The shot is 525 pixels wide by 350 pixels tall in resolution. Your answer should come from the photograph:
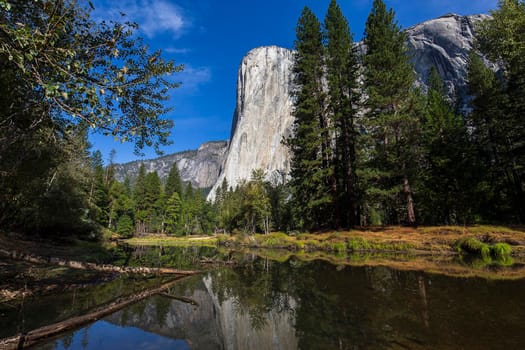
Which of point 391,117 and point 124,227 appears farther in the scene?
point 124,227

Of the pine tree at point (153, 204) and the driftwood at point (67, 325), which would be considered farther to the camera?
A: the pine tree at point (153, 204)

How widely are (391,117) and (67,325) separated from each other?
21605mm

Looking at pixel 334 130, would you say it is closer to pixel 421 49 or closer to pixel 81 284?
pixel 81 284

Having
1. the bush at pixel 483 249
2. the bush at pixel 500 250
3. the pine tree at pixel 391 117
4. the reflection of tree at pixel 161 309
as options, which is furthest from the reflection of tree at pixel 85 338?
the pine tree at pixel 391 117

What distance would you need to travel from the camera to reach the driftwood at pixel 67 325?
146 inches

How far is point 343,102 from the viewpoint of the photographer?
925 inches

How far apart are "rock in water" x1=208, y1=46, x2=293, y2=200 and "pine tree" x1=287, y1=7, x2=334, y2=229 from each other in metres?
83.8

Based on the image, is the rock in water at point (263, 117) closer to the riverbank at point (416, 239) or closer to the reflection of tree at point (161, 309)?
the riverbank at point (416, 239)

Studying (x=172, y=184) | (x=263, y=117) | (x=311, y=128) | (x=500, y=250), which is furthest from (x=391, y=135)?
(x=263, y=117)

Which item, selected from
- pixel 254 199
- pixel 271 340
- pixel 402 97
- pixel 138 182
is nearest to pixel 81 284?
pixel 271 340

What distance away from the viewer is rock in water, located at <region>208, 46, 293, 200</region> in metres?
115

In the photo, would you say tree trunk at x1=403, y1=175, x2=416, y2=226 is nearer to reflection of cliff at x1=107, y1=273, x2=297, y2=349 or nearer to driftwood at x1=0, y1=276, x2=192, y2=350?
reflection of cliff at x1=107, y1=273, x2=297, y2=349

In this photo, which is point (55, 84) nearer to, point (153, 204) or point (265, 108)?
point (153, 204)

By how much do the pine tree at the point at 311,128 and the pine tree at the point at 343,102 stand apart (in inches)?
39.6
